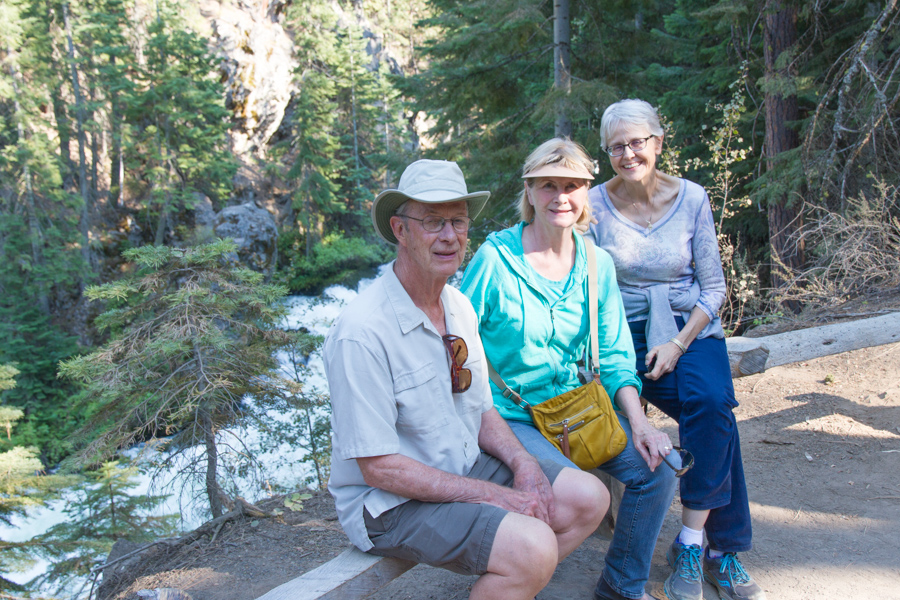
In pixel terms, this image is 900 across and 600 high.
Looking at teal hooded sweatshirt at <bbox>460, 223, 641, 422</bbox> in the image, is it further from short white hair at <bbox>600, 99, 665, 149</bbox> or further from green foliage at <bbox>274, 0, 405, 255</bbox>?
green foliage at <bbox>274, 0, 405, 255</bbox>

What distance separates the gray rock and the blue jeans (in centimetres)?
1959

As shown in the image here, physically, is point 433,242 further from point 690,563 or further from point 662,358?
point 690,563

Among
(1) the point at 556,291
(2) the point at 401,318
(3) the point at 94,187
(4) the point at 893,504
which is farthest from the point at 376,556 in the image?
(3) the point at 94,187

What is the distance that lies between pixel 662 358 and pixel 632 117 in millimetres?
1079

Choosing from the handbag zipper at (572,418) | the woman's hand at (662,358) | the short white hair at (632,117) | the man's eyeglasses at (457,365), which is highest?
the short white hair at (632,117)

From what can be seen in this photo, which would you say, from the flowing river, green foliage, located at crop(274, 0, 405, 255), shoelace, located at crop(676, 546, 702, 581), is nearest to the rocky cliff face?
green foliage, located at crop(274, 0, 405, 255)

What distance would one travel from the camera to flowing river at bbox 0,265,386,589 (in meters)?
4.99

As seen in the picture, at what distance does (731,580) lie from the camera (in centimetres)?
240

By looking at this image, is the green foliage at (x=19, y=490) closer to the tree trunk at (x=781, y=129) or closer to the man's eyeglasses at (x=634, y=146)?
the man's eyeglasses at (x=634, y=146)

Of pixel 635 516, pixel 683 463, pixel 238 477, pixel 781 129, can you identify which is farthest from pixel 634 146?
pixel 781 129

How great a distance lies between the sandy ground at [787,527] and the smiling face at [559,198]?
1586mm

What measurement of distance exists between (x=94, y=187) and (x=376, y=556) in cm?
2383

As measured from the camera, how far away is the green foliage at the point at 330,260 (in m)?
22.9

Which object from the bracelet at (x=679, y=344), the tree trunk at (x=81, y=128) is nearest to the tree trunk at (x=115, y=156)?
the tree trunk at (x=81, y=128)
